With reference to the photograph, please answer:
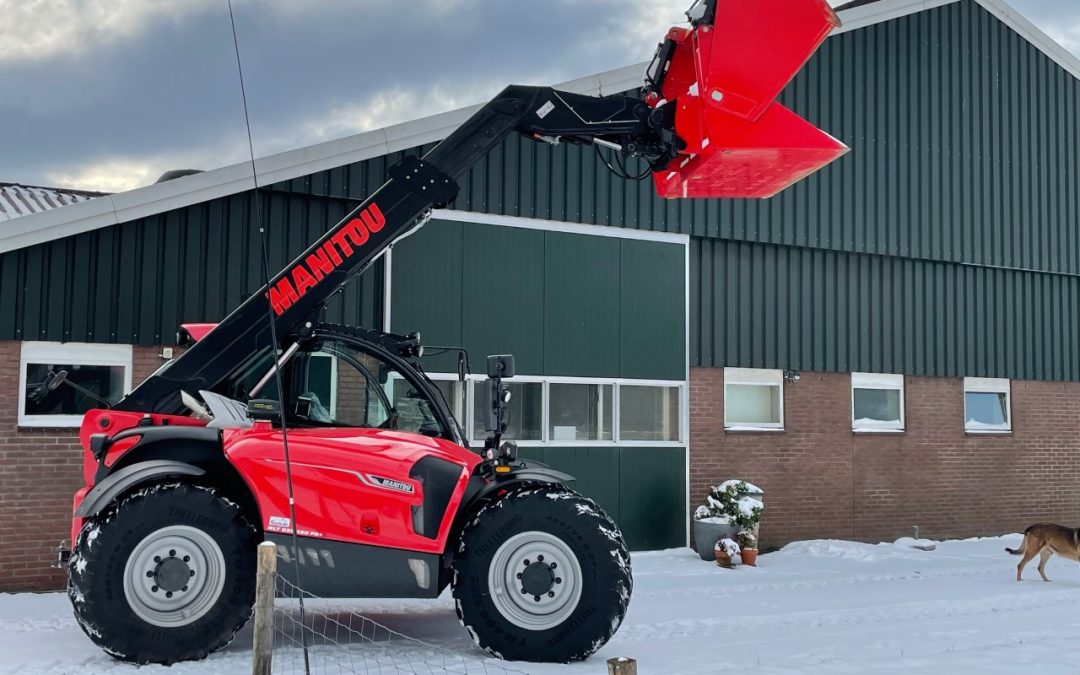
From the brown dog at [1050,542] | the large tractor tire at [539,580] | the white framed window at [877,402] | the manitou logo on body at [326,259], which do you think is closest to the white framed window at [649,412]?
the white framed window at [877,402]

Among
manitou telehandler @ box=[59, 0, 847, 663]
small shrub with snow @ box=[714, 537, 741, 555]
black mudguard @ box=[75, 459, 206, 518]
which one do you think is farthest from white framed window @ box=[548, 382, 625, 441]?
black mudguard @ box=[75, 459, 206, 518]

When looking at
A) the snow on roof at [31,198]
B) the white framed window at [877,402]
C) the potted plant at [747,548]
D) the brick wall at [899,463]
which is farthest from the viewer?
Result: the white framed window at [877,402]

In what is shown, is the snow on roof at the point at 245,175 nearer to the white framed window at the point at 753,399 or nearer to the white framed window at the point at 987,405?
the white framed window at the point at 753,399

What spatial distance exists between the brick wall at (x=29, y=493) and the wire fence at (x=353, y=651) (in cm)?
312

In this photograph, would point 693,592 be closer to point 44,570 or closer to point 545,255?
point 545,255

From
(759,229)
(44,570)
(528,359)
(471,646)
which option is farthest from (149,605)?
(759,229)

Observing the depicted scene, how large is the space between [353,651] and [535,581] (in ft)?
4.87

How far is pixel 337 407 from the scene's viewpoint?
806cm

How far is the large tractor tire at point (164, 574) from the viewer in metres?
7.08

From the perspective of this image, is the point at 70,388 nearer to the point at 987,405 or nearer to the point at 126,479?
the point at 126,479

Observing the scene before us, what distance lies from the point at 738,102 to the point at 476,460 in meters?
3.29

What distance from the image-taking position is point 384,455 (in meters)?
7.52

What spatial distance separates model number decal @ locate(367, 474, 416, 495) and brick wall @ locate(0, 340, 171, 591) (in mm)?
4969

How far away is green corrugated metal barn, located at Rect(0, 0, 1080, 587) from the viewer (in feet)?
38.0
